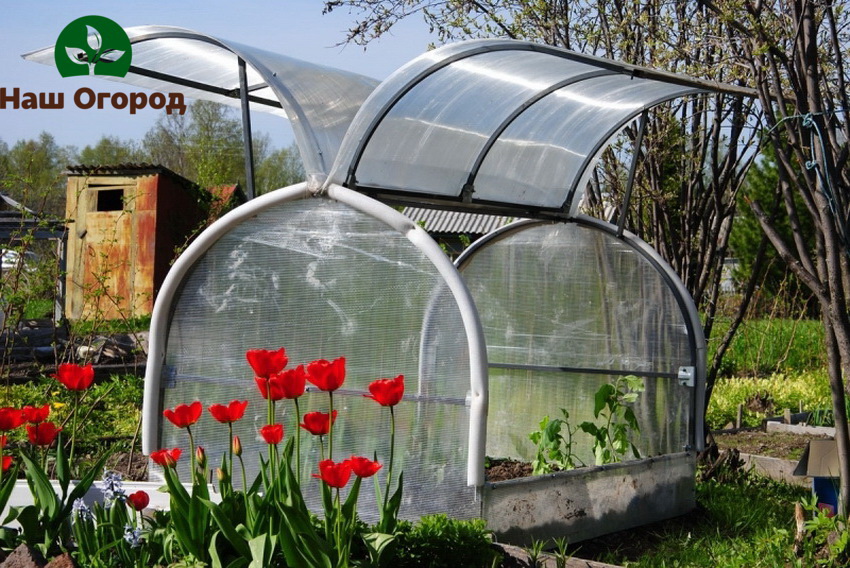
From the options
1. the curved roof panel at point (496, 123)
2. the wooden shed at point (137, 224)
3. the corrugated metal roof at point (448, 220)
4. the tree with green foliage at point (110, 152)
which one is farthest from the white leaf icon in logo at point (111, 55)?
the tree with green foliage at point (110, 152)

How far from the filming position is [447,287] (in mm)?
3943

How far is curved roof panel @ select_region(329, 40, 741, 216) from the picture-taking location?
4160 millimetres

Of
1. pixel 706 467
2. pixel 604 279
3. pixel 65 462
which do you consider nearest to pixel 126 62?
pixel 65 462

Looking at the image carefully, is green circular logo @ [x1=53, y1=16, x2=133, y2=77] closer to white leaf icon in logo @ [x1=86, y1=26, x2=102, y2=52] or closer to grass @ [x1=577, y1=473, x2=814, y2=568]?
white leaf icon in logo @ [x1=86, y1=26, x2=102, y2=52]

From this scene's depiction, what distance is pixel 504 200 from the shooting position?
17.7 feet

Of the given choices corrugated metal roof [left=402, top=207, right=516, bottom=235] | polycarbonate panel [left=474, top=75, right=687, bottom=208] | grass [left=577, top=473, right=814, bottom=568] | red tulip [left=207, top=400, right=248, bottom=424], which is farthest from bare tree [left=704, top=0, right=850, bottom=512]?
corrugated metal roof [left=402, top=207, right=516, bottom=235]

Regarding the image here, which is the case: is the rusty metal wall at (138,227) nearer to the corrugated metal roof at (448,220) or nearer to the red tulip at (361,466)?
the corrugated metal roof at (448,220)

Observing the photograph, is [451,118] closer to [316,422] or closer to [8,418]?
[316,422]

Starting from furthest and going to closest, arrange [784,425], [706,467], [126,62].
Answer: [784,425], [706,467], [126,62]

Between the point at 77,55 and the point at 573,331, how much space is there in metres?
3.03

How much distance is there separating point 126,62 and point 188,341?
146 cm

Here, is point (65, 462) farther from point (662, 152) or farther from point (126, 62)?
point (662, 152)

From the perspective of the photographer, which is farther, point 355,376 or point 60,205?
point 60,205

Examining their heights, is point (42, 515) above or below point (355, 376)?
below
